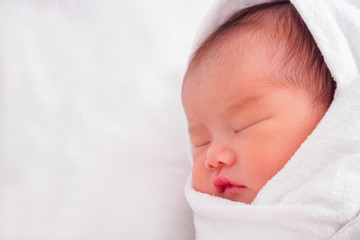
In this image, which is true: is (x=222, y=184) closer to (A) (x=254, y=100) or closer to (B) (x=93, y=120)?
(A) (x=254, y=100)

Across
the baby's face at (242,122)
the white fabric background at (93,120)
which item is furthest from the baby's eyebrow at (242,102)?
the white fabric background at (93,120)

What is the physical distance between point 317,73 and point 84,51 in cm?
64

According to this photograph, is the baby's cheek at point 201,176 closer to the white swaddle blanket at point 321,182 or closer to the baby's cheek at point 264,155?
the white swaddle blanket at point 321,182

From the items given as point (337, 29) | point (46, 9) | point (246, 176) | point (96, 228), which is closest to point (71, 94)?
point (46, 9)

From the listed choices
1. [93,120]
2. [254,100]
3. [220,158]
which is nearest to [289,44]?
[254,100]

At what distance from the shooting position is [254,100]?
779 millimetres

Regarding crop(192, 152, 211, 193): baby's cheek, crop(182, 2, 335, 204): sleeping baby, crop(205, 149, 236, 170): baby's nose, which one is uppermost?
crop(182, 2, 335, 204): sleeping baby

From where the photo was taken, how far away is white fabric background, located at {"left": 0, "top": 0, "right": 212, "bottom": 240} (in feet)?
2.88

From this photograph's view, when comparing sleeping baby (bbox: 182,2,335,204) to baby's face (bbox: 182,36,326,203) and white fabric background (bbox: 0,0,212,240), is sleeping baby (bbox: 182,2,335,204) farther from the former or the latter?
white fabric background (bbox: 0,0,212,240)

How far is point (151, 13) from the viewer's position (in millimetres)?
1273

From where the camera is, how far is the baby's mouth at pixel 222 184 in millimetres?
789

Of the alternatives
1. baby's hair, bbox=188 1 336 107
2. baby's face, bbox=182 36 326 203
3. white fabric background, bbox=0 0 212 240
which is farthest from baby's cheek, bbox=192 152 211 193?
baby's hair, bbox=188 1 336 107

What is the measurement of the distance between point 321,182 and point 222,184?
0.21 metres

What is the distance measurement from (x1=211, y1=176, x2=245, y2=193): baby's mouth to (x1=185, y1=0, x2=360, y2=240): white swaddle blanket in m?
0.03
